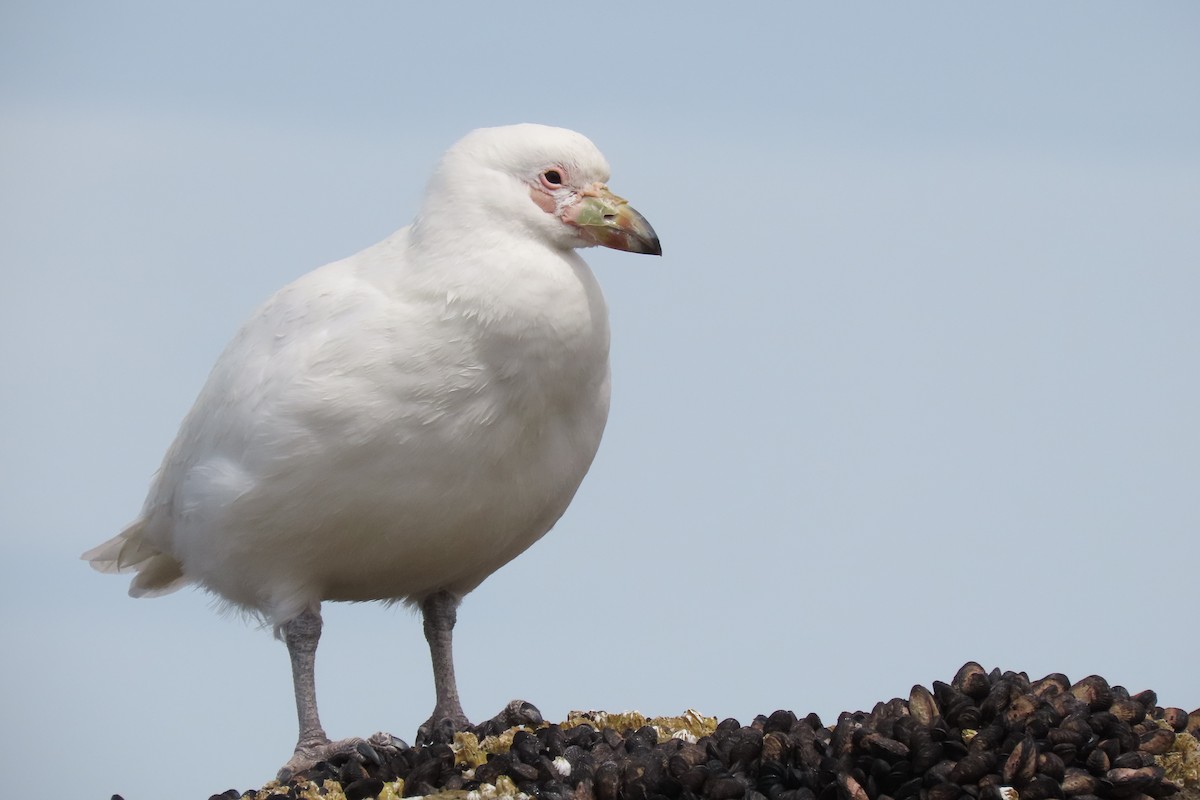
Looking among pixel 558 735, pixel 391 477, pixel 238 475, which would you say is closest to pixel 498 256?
pixel 391 477

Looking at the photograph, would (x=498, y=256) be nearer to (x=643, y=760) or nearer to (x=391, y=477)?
(x=391, y=477)

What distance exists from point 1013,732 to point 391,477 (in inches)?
154

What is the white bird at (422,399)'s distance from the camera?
10.9 meters

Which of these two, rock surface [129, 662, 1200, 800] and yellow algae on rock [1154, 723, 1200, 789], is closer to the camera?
rock surface [129, 662, 1200, 800]

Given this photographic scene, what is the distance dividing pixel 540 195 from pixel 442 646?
10.9 ft

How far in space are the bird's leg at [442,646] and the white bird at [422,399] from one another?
629mm

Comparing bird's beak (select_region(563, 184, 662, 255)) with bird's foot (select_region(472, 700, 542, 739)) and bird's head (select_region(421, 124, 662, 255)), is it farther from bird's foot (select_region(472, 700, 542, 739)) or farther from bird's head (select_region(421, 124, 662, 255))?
bird's foot (select_region(472, 700, 542, 739))

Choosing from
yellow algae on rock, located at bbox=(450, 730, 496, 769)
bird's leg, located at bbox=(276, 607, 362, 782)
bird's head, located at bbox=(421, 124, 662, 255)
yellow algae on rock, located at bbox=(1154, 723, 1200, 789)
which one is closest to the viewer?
yellow algae on rock, located at bbox=(1154, 723, 1200, 789)

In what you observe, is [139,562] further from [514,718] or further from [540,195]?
[540,195]

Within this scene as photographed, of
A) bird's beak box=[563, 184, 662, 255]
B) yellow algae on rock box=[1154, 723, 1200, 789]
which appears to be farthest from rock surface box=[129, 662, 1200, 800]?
bird's beak box=[563, 184, 662, 255]

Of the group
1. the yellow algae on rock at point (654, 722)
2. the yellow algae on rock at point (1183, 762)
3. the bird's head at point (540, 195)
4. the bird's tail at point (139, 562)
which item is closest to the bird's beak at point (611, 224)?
the bird's head at point (540, 195)

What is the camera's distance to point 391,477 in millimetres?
10977

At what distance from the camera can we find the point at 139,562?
13586mm

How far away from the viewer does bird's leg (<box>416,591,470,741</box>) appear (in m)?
12.4
